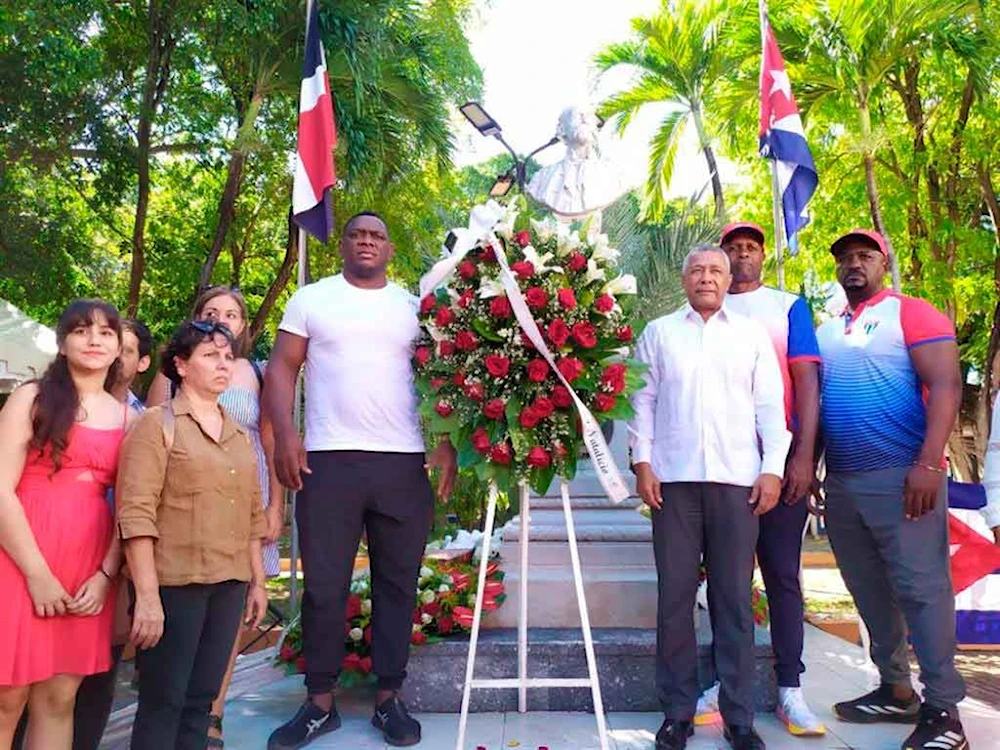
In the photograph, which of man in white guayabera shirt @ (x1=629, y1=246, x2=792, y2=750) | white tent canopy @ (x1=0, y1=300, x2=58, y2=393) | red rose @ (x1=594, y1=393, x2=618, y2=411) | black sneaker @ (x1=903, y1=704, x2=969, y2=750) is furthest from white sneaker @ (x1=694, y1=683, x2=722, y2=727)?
white tent canopy @ (x1=0, y1=300, x2=58, y2=393)

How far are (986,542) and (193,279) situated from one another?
12164 mm

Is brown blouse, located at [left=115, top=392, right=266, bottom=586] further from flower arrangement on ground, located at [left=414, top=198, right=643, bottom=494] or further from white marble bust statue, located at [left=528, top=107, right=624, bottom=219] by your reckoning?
white marble bust statue, located at [left=528, top=107, right=624, bottom=219]

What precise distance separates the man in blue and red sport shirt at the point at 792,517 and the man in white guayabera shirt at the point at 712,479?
8.0 inches

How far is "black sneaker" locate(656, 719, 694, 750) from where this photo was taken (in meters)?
3.48

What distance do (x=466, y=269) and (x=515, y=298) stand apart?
305 millimetres

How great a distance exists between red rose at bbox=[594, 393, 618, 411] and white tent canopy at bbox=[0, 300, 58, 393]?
575 centimetres

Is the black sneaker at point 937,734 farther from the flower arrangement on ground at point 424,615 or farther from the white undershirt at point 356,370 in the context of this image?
the white undershirt at point 356,370

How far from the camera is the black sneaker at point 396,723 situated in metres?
3.64

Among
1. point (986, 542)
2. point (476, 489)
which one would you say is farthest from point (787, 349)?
point (476, 489)

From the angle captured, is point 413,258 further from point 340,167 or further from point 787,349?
point 787,349

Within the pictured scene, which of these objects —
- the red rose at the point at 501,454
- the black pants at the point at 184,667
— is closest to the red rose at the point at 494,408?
the red rose at the point at 501,454

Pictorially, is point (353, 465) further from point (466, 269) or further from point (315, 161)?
point (315, 161)

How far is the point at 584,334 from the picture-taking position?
3.37m

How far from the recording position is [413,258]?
46.2 ft
